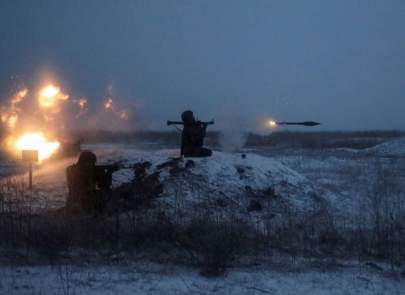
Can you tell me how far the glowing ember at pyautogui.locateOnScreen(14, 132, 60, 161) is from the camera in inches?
883

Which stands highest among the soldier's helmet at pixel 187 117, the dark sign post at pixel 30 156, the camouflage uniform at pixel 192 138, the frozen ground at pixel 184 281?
the soldier's helmet at pixel 187 117

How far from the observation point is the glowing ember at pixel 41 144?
22.4m

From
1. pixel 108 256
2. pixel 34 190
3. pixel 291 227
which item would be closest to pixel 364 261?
pixel 291 227

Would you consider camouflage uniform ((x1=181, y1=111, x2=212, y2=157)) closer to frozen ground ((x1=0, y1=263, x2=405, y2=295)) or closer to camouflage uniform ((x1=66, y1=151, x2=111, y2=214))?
camouflage uniform ((x1=66, y1=151, x2=111, y2=214))

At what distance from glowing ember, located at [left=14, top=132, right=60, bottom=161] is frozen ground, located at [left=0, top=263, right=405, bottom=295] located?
1664 cm

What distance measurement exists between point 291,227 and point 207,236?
2.37 m

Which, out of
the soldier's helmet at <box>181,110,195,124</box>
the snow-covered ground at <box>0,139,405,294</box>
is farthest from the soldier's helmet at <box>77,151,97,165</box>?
the soldier's helmet at <box>181,110,195,124</box>

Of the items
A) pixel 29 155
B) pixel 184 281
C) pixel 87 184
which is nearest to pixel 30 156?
pixel 29 155

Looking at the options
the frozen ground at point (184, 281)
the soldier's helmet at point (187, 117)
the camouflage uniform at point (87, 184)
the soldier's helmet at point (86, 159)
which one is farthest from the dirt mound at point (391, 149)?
the frozen ground at point (184, 281)

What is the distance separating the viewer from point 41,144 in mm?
23828

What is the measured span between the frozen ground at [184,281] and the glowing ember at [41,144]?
16.6 m

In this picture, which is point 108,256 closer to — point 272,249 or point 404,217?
point 272,249

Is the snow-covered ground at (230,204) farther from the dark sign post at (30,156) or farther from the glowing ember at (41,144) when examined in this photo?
the glowing ember at (41,144)

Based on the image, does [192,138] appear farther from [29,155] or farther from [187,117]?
[29,155]
